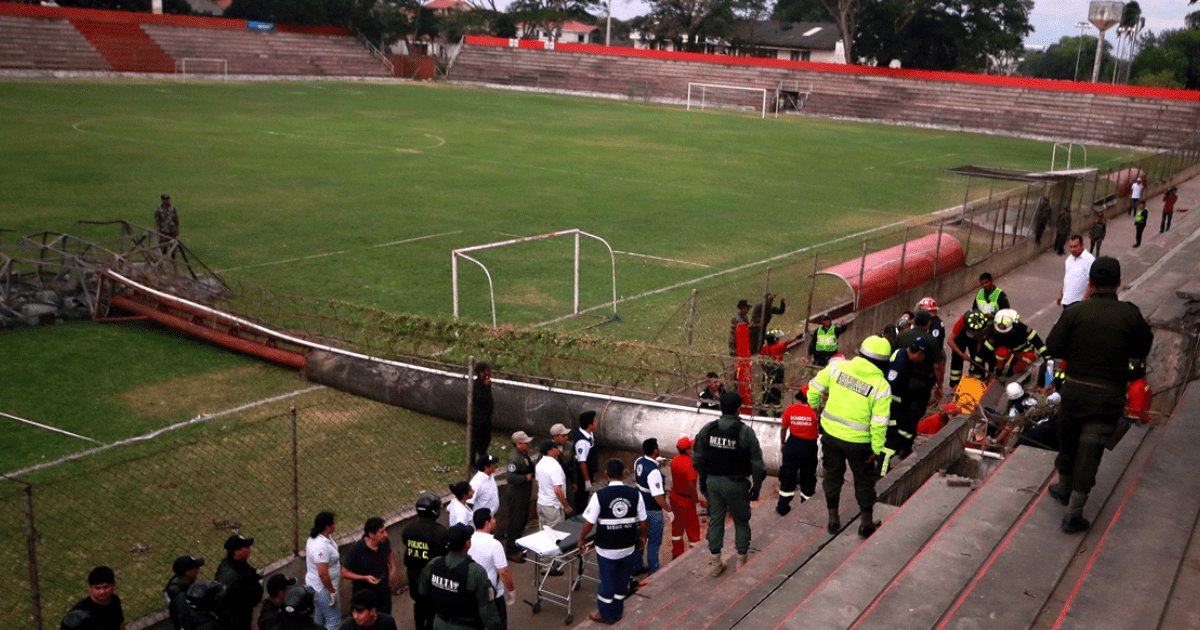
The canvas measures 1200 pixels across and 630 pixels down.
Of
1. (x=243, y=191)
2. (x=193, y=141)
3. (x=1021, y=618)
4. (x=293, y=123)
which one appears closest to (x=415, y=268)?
(x=243, y=191)

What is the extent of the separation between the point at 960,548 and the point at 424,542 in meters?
4.13

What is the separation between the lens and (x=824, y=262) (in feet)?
78.3

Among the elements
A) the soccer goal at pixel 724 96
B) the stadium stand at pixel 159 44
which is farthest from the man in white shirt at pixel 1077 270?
the stadium stand at pixel 159 44

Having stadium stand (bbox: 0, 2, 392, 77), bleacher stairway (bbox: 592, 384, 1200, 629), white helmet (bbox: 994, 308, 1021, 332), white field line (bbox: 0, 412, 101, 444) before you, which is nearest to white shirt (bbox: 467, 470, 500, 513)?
bleacher stairway (bbox: 592, 384, 1200, 629)

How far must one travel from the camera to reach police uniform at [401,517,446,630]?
8227 mm

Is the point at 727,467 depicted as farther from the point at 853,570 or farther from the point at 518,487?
the point at 518,487

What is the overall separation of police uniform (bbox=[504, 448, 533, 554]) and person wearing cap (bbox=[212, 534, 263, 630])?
10.1 ft

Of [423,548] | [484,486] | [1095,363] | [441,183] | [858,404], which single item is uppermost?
[1095,363]

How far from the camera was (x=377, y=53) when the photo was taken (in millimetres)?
82312

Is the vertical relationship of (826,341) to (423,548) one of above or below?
above

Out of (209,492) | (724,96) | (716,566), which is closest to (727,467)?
(716,566)

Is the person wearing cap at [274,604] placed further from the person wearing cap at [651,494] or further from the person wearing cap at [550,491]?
the person wearing cap at [651,494]

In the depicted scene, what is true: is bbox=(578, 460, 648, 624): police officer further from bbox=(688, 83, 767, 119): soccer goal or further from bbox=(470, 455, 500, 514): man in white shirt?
bbox=(688, 83, 767, 119): soccer goal

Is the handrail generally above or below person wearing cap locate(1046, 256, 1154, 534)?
above
